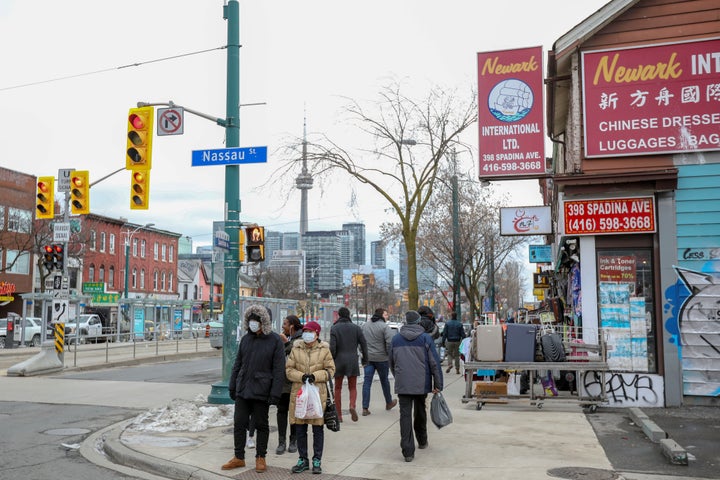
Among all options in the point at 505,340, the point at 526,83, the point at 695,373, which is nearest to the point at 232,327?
the point at 505,340

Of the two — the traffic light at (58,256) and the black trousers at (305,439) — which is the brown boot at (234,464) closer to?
the black trousers at (305,439)

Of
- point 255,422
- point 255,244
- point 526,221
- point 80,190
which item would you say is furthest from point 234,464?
point 80,190

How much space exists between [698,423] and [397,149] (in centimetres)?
1288

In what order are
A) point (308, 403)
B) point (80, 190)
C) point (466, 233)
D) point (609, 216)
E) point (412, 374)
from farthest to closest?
point (466, 233)
point (80, 190)
point (609, 216)
point (412, 374)
point (308, 403)

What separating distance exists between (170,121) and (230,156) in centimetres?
216

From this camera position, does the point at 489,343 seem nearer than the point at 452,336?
Yes

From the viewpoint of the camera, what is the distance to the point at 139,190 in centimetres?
1507

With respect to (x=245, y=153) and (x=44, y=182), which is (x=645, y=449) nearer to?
(x=245, y=153)

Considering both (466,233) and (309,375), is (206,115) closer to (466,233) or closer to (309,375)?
(309,375)

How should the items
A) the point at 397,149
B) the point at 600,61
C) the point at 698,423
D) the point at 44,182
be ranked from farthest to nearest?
the point at 397,149, the point at 44,182, the point at 600,61, the point at 698,423

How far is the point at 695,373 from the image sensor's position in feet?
38.3

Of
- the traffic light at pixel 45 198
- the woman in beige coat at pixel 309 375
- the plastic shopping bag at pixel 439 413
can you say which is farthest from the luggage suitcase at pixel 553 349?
the traffic light at pixel 45 198

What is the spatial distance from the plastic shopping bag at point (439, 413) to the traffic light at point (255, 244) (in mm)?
5396

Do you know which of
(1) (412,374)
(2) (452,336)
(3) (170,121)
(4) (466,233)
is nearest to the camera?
(1) (412,374)
